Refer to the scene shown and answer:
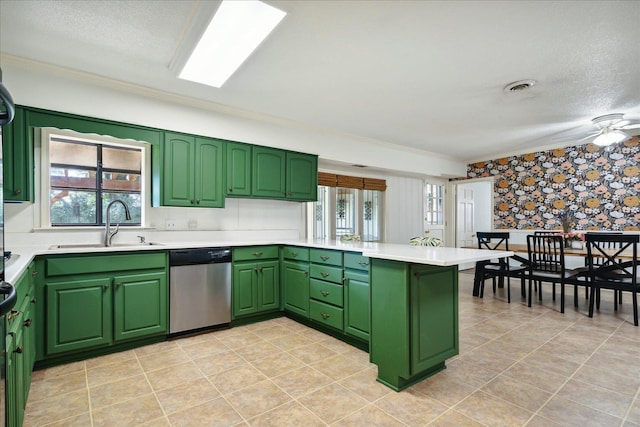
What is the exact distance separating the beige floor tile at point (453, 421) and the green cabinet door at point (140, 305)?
7.88 feet

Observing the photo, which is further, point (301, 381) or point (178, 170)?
point (178, 170)

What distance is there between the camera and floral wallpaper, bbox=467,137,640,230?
5180 mm

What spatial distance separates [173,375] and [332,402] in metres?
1.21

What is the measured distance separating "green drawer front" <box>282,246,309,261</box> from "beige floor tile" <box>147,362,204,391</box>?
143cm

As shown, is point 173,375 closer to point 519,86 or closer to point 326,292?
point 326,292

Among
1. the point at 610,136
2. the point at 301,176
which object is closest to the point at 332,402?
the point at 301,176

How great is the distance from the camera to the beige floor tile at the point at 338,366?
2422 millimetres

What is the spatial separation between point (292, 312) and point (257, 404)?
64.2 inches

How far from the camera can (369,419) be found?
6.14 feet

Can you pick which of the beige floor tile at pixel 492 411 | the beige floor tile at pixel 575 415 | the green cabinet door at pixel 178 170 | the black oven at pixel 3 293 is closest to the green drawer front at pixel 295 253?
the green cabinet door at pixel 178 170

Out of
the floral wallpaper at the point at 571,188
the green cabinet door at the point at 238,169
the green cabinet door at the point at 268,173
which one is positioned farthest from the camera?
the floral wallpaper at the point at 571,188

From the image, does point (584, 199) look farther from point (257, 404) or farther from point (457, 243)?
point (257, 404)

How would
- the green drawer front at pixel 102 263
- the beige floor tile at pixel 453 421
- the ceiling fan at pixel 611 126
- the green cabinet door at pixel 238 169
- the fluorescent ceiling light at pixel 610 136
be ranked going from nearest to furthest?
the beige floor tile at pixel 453 421 → the green drawer front at pixel 102 263 → the green cabinet door at pixel 238 169 → the ceiling fan at pixel 611 126 → the fluorescent ceiling light at pixel 610 136

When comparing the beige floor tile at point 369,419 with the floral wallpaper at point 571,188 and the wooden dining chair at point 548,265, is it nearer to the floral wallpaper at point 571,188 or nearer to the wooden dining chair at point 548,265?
the wooden dining chair at point 548,265
